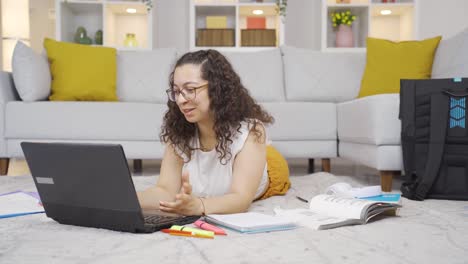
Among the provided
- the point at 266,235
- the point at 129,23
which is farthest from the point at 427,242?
the point at 129,23

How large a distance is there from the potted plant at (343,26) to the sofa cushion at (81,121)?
7.61 feet

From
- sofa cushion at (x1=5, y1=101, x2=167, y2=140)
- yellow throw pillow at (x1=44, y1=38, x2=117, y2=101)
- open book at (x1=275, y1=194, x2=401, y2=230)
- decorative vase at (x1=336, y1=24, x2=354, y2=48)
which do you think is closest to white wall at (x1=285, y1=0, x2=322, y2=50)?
decorative vase at (x1=336, y1=24, x2=354, y2=48)

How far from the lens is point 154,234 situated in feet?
4.24

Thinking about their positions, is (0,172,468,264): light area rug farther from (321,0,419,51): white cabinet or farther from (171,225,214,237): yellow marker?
(321,0,419,51): white cabinet

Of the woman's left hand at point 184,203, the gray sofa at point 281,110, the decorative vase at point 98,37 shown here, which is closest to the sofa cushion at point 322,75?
the gray sofa at point 281,110

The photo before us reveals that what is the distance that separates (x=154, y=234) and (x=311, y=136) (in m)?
1.99

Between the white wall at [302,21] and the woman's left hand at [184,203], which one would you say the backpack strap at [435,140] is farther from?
the white wall at [302,21]

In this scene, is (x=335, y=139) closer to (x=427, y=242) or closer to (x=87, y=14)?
(x=427, y=242)

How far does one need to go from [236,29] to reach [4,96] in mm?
2412

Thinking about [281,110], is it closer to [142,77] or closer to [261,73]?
[261,73]

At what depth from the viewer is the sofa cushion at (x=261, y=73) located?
139 inches

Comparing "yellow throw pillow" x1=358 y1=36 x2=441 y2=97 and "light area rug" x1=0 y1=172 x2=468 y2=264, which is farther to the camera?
"yellow throw pillow" x1=358 y1=36 x2=441 y2=97

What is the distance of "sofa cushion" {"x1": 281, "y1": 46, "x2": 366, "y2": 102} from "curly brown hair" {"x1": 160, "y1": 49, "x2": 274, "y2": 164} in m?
1.86

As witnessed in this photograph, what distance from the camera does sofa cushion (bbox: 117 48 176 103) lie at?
3.52 m
